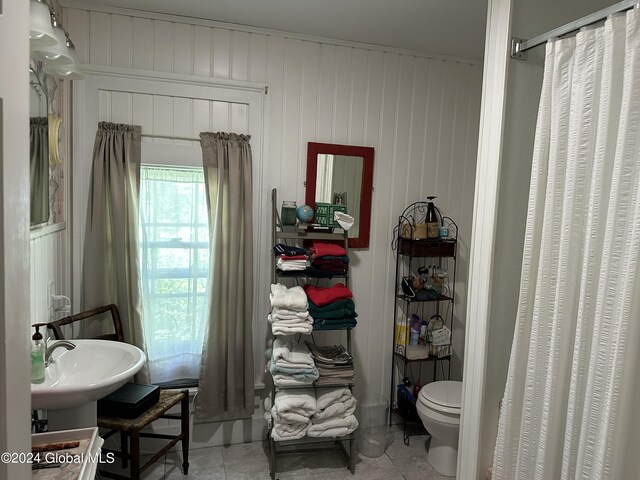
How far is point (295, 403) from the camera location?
7.86 feet

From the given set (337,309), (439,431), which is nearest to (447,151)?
(337,309)

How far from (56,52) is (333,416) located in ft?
7.37

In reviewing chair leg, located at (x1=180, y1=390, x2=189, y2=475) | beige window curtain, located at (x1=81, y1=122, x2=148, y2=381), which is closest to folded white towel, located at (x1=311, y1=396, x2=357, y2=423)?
chair leg, located at (x1=180, y1=390, x2=189, y2=475)

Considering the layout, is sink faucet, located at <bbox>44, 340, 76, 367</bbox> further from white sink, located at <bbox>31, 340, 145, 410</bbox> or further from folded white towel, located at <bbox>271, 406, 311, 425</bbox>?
folded white towel, located at <bbox>271, 406, 311, 425</bbox>

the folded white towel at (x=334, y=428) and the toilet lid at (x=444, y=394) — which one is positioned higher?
the toilet lid at (x=444, y=394)

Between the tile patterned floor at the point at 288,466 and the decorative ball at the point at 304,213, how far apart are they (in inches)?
58.8

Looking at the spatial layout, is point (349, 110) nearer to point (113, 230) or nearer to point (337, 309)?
point (337, 309)

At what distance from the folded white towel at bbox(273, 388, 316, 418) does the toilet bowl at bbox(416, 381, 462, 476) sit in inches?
27.3

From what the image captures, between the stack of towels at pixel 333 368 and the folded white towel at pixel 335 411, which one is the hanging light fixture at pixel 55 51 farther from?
the folded white towel at pixel 335 411

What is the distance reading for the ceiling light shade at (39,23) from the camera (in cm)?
138

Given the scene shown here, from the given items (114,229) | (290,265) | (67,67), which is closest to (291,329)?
(290,265)

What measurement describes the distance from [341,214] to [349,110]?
2.48ft

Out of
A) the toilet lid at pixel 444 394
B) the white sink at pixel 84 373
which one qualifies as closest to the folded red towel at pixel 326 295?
the toilet lid at pixel 444 394

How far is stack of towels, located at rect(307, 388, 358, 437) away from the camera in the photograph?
247 cm
